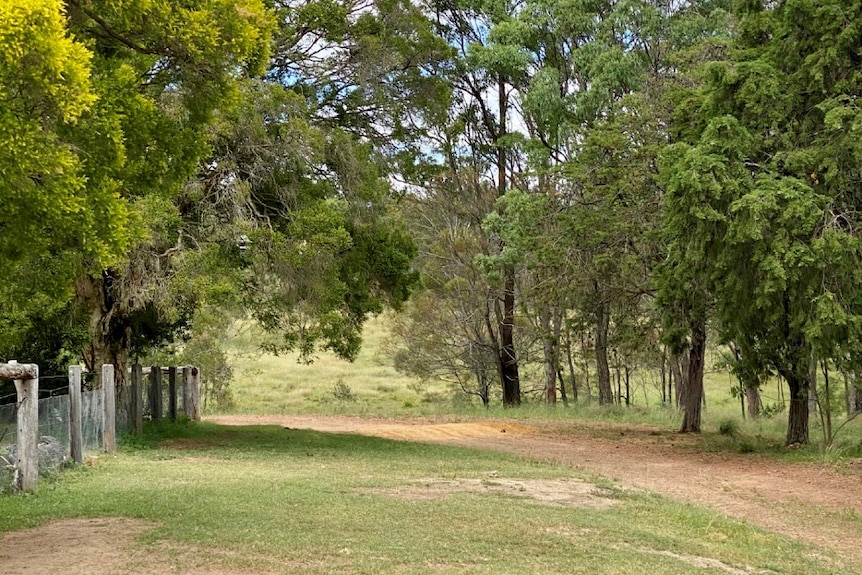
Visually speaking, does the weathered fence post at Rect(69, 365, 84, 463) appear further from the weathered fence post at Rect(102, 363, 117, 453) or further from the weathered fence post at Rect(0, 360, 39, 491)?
the weathered fence post at Rect(0, 360, 39, 491)

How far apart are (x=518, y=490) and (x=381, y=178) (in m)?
8.73

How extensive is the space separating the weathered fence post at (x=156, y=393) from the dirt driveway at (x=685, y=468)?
3891 millimetres

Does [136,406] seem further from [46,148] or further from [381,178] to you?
[46,148]

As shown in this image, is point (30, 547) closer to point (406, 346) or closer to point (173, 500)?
point (173, 500)

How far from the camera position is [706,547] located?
327 inches

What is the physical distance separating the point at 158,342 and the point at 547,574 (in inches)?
630

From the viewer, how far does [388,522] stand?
333 inches

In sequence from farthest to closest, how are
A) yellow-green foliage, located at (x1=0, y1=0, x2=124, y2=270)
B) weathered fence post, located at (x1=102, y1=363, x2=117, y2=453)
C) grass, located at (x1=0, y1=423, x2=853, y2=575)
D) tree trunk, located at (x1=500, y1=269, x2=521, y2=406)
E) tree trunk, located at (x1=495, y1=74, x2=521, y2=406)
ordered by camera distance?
1. tree trunk, located at (x1=500, y1=269, x2=521, y2=406)
2. tree trunk, located at (x1=495, y1=74, x2=521, y2=406)
3. weathered fence post, located at (x1=102, y1=363, x2=117, y2=453)
4. grass, located at (x1=0, y1=423, x2=853, y2=575)
5. yellow-green foliage, located at (x1=0, y1=0, x2=124, y2=270)

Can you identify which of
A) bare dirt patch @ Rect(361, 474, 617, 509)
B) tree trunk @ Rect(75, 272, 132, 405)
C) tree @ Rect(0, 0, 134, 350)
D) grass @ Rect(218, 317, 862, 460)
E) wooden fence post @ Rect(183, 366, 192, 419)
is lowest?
grass @ Rect(218, 317, 862, 460)

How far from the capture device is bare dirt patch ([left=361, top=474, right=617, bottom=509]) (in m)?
10.4

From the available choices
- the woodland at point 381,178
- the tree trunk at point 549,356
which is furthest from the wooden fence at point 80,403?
the tree trunk at point 549,356

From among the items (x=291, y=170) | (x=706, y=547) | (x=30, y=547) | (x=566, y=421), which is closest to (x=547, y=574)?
(x=706, y=547)

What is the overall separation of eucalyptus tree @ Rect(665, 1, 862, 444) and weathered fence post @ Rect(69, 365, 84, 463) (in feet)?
31.1

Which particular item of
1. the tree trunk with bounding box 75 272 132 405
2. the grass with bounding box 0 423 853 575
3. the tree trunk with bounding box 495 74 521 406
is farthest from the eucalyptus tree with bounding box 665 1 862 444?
the tree trunk with bounding box 495 74 521 406
